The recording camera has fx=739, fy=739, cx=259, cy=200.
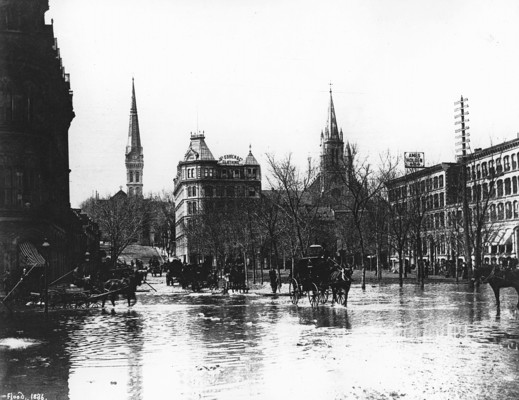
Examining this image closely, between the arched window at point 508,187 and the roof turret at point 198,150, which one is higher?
the roof turret at point 198,150

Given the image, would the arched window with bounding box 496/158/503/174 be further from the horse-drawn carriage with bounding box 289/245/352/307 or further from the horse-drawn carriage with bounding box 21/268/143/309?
the horse-drawn carriage with bounding box 21/268/143/309

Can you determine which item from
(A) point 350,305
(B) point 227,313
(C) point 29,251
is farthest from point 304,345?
(C) point 29,251

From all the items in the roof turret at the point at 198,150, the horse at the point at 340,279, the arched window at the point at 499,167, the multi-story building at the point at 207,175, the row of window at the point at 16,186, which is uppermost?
the roof turret at the point at 198,150

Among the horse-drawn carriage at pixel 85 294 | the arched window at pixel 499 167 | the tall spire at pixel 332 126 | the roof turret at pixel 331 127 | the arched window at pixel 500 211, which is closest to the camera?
the horse-drawn carriage at pixel 85 294

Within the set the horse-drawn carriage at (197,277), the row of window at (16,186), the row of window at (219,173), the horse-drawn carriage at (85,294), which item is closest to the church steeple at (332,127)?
the row of window at (219,173)

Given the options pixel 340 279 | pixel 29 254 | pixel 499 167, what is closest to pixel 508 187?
pixel 499 167

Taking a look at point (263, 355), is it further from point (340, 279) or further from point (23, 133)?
point (23, 133)

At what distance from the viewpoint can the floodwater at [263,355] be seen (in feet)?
35.0

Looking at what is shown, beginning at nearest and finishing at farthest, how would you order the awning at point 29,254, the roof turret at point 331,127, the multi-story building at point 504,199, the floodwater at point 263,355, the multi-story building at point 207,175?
the floodwater at point 263,355 → the awning at point 29,254 → the multi-story building at point 504,199 → the multi-story building at point 207,175 → the roof turret at point 331,127

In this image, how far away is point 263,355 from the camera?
13.9 m

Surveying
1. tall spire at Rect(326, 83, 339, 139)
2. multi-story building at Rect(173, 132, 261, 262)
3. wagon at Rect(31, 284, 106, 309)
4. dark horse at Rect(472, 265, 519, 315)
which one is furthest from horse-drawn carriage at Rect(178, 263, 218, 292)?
tall spire at Rect(326, 83, 339, 139)

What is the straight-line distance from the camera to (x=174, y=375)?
468 inches

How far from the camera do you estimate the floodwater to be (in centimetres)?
1066

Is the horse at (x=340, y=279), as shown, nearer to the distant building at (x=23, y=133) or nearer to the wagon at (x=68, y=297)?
the wagon at (x=68, y=297)
